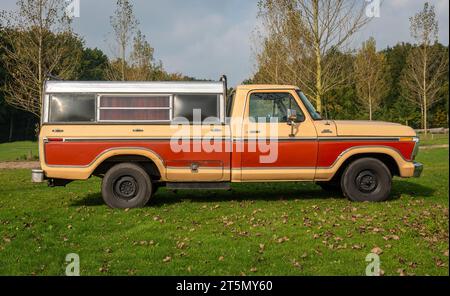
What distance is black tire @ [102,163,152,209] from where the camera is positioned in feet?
28.4

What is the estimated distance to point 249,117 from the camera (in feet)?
28.8

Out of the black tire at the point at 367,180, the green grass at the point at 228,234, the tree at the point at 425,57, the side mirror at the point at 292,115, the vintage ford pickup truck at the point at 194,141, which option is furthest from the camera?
the tree at the point at 425,57

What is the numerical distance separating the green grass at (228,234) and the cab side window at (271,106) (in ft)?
5.62

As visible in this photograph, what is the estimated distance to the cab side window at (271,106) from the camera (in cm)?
883

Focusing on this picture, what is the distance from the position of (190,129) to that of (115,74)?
20150 millimetres

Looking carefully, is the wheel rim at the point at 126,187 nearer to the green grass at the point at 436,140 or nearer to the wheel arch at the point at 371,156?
the wheel arch at the point at 371,156

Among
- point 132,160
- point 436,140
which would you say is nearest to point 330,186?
point 436,140

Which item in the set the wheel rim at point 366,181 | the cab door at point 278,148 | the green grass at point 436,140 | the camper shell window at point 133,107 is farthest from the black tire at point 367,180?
the camper shell window at point 133,107

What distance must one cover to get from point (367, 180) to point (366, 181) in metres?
0.03

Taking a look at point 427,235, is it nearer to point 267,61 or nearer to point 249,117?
point 249,117

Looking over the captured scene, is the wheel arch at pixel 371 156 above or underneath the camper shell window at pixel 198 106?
underneath

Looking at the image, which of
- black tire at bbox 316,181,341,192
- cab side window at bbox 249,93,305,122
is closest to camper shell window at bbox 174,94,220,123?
cab side window at bbox 249,93,305,122

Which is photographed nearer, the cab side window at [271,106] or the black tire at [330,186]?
the cab side window at [271,106]
